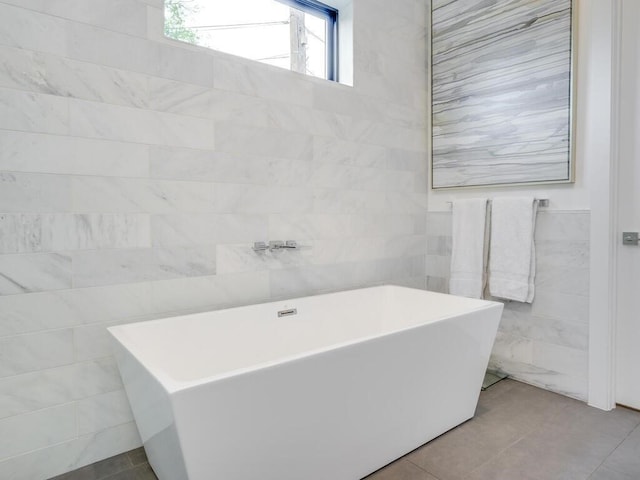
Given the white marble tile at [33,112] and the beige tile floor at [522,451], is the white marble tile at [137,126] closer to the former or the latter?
the white marble tile at [33,112]

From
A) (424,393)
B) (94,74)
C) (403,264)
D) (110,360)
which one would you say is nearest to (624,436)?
(424,393)

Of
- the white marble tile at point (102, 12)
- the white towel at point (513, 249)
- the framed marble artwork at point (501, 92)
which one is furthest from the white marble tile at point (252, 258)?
the framed marble artwork at point (501, 92)

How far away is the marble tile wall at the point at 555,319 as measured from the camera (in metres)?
2.50

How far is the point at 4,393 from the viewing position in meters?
1.67

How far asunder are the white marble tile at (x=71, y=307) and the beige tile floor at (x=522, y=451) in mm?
687

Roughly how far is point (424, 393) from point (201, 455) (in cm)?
110

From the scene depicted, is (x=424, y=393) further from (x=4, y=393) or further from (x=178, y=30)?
(x=178, y=30)

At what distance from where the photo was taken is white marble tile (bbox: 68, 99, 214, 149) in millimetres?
1823

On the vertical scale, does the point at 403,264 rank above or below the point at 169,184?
below

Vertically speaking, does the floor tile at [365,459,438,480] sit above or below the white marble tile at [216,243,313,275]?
below

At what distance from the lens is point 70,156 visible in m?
1.80

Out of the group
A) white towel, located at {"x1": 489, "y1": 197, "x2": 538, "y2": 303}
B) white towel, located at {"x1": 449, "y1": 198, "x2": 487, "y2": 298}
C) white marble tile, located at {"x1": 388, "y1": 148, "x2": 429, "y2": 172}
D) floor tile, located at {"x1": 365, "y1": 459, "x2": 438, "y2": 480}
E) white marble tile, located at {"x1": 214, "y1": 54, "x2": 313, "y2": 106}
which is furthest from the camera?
white marble tile, located at {"x1": 388, "y1": 148, "x2": 429, "y2": 172}

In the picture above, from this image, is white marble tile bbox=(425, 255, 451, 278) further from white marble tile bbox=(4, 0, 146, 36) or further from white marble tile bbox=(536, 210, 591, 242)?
white marble tile bbox=(4, 0, 146, 36)

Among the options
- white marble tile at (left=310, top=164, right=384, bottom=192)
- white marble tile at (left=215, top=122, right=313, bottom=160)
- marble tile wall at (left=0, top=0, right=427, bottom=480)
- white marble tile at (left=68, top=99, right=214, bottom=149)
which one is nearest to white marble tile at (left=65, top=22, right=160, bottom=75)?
marble tile wall at (left=0, top=0, right=427, bottom=480)
